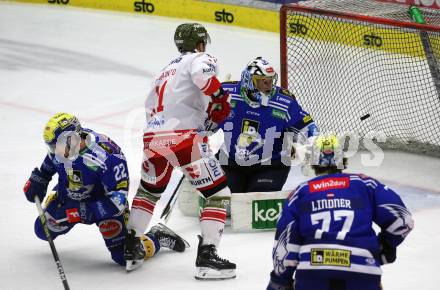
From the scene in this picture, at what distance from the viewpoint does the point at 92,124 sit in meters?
8.21

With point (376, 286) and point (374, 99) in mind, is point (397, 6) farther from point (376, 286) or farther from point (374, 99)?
point (376, 286)

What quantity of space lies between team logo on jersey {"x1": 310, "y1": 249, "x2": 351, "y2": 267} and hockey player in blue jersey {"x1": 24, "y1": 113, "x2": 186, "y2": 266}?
1.66 metres

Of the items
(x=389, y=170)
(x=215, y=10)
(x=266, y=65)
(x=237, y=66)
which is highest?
(x=215, y=10)

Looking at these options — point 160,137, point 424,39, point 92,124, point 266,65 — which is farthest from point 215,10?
point 160,137

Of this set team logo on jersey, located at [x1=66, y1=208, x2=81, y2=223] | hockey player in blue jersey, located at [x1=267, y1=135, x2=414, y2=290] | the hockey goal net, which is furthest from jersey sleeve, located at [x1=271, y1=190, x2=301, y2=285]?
the hockey goal net

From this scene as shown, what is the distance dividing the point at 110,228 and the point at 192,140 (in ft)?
1.95

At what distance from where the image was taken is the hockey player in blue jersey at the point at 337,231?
12.6ft

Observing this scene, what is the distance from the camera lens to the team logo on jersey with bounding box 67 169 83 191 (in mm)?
5320

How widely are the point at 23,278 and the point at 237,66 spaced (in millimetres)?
4332

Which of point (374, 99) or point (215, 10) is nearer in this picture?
point (374, 99)

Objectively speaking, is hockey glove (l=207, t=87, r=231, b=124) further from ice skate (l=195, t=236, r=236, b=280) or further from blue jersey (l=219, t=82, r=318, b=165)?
blue jersey (l=219, t=82, r=318, b=165)

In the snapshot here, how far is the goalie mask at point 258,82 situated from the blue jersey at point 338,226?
2.15 metres

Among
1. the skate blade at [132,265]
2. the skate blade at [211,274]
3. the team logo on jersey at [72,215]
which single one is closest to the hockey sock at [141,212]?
the skate blade at [132,265]

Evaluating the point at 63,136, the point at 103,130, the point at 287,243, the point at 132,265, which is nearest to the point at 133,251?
the point at 132,265
